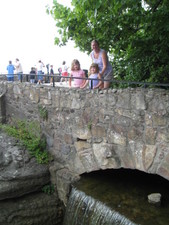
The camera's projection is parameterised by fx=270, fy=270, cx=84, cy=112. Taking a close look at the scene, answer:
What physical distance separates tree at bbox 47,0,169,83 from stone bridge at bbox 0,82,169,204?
1.28 metres

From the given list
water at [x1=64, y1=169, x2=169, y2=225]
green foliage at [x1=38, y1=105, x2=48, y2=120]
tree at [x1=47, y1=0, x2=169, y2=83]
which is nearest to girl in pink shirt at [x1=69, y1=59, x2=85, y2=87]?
tree at [x1=47, y1=0, x2=169, y2=83]

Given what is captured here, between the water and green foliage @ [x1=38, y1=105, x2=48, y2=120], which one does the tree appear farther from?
the water

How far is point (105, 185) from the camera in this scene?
5.18 metres

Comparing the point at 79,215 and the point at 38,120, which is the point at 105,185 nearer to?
the point at 79,215

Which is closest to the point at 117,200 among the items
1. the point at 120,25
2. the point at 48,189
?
the point at 48,189

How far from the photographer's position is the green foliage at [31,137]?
5.93 meters

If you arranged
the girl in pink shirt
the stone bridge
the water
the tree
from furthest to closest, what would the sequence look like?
the girl in pink shirt, the tree, the water, the stone bridge

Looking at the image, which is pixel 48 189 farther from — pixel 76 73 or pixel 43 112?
pixel 76 73

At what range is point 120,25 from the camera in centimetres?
517

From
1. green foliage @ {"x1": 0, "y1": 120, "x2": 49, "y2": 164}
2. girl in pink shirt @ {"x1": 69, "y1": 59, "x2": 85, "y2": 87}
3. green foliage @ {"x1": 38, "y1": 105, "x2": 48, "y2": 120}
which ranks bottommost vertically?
green foliage @ {"x1": 0, "y1": 120, "x2": 49, "y2": 164}

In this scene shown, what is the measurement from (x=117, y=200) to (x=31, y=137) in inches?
105

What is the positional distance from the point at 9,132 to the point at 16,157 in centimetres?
110

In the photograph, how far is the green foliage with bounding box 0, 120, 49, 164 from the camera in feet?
19.4

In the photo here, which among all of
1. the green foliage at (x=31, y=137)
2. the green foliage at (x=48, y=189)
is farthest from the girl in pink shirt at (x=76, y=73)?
the green foliage at (x=48, y=189)
